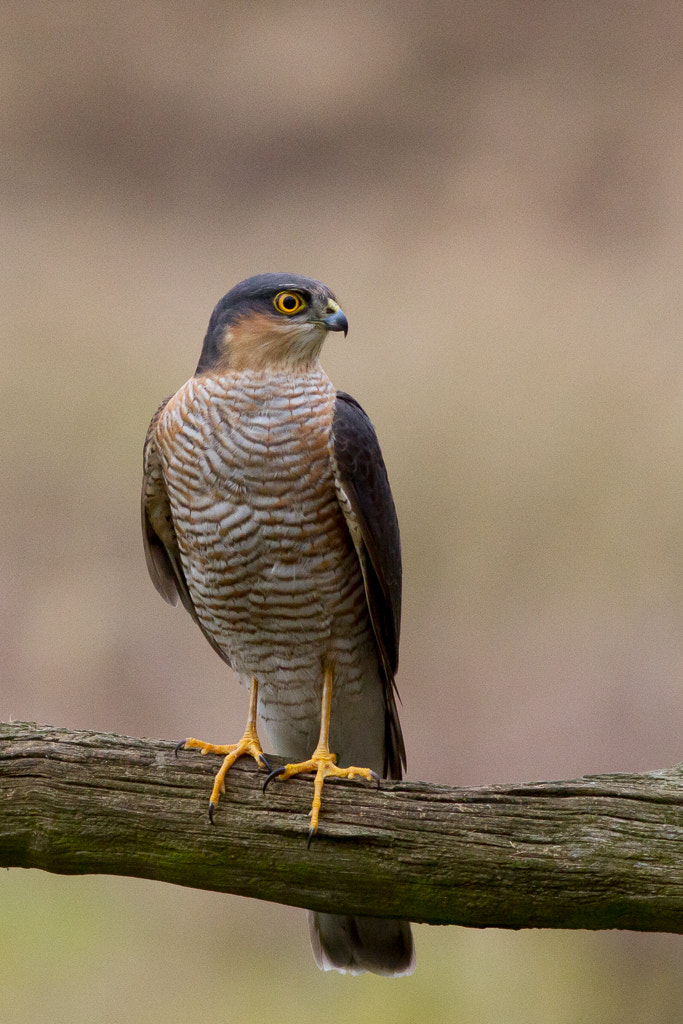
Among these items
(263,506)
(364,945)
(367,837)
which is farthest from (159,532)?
(364,945)

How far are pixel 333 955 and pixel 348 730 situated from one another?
55 centimetres

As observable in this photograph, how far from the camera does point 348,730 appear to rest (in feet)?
9.04

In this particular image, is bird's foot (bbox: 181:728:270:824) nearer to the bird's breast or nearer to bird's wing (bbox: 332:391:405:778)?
the bird's breast

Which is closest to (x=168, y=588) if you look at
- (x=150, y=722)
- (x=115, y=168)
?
(x=150, y=722)

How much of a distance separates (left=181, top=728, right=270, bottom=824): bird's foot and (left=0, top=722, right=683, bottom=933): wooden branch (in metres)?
0.02

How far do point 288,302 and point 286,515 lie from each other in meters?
0.48

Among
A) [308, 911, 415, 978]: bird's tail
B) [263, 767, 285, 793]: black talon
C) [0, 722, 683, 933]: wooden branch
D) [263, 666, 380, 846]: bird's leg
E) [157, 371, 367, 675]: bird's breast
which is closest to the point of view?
[0, 722, 683, 933]: wooden branch

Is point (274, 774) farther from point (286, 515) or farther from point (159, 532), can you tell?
point (159, 532)

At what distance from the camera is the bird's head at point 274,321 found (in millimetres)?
2359

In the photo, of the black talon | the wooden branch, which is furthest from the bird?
the wooden branch

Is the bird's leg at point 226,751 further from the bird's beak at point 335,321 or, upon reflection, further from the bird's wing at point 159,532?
the bird's beak at point 335,321

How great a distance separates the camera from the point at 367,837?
79.3 inches

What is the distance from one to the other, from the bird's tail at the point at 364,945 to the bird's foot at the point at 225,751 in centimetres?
48

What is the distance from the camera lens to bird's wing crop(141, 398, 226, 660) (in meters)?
2.54
